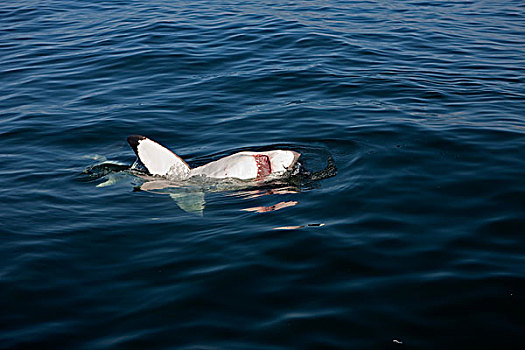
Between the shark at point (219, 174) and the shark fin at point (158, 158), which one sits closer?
the shark at point (219, 174)

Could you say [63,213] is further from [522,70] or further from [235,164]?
[522,70]

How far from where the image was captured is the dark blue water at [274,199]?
634 cm

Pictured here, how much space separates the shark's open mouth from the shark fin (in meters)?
1.19

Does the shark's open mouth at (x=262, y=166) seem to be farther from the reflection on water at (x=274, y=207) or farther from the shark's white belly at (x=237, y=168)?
the reflection on water at (x=274, y=207)

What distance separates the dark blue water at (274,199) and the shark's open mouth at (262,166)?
1.51 ft

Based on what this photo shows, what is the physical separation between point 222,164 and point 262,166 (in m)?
0.66

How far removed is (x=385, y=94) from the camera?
1434 centimetres

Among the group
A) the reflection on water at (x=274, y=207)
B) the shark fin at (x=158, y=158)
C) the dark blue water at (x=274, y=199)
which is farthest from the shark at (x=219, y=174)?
the reflection on water at (x=274, y=207)

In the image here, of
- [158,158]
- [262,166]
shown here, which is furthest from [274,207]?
[158,158]

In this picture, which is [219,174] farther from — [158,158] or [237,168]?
[158,158]

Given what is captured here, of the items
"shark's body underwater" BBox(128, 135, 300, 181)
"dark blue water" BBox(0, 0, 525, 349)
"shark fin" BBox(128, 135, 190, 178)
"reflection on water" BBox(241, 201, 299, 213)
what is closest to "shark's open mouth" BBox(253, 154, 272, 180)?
"shark's body underwater" BBox(128, 135, 300, 181)

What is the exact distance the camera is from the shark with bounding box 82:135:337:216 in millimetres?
9641

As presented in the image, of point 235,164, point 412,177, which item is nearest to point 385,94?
point 412,177

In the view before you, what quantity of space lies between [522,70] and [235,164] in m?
9.66
